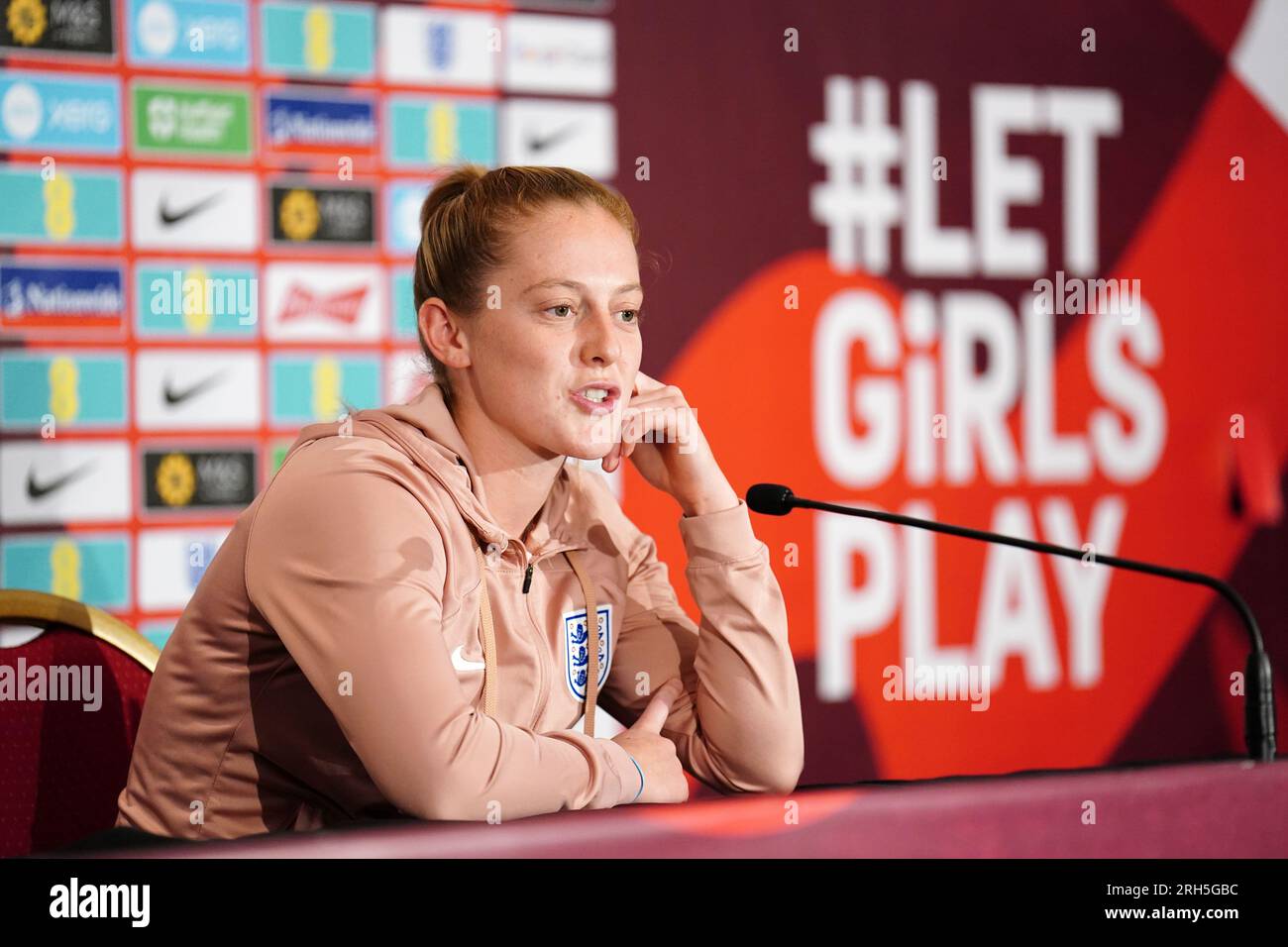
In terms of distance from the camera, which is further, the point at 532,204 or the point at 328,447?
the point at 532,204

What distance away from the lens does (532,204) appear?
1558mm

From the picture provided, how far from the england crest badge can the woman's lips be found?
24cm

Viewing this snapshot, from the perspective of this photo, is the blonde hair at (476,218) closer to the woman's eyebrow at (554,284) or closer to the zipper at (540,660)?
the woman's eyebrow at (554,284)

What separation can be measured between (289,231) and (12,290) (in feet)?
1.65

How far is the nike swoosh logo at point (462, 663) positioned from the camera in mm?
1423

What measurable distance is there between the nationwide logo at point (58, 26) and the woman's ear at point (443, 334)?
1.28m

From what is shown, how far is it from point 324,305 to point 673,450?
1.26 metres

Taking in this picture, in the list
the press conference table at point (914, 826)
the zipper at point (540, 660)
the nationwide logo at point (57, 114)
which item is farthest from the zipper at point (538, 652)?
the nationwide logo at point (57, 114)

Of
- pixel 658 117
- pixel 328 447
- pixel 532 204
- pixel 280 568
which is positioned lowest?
pixel 280 568

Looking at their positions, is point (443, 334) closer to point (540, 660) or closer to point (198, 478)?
point (540, 660)

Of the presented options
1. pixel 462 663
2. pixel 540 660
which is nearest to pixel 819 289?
pixel 540 660
